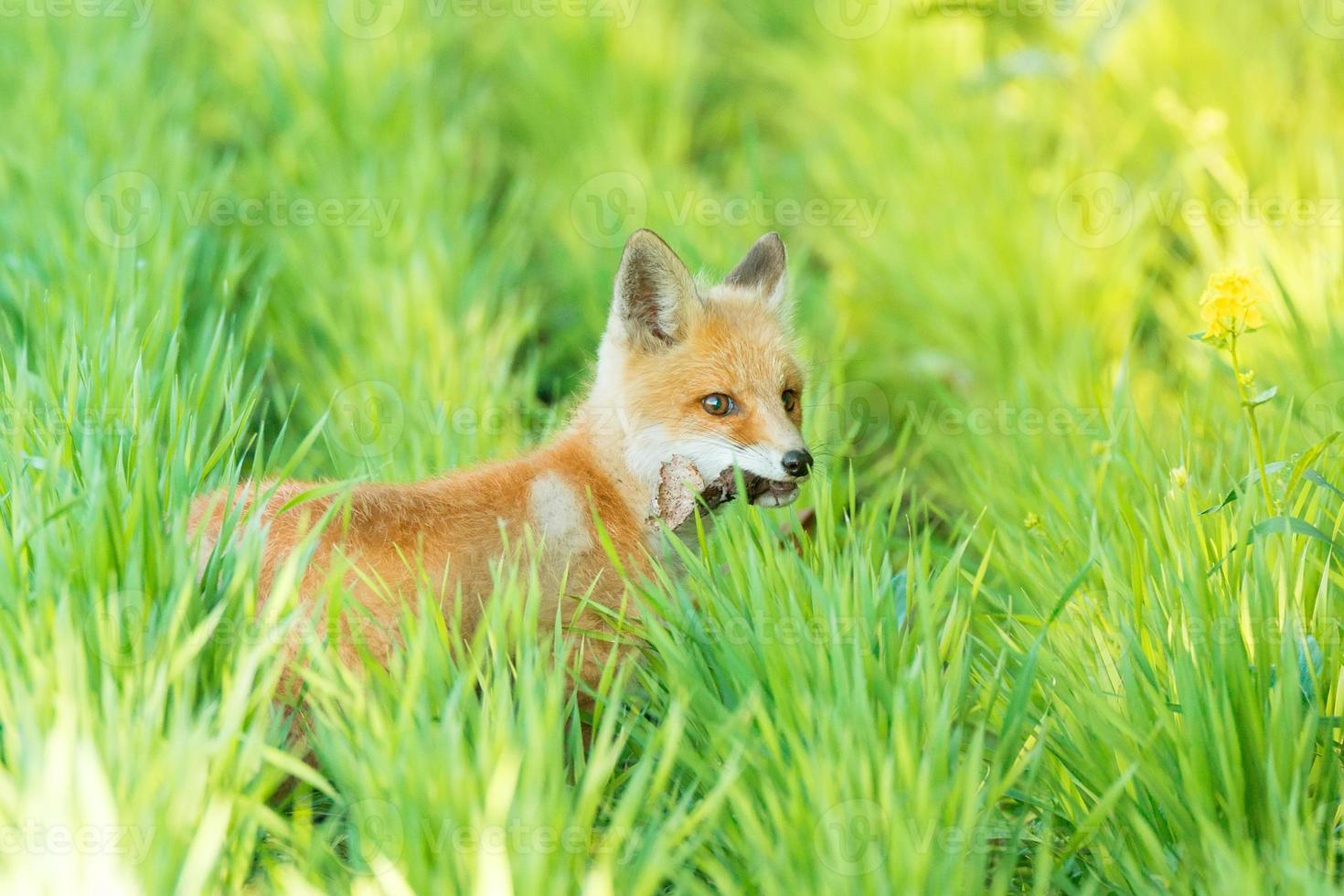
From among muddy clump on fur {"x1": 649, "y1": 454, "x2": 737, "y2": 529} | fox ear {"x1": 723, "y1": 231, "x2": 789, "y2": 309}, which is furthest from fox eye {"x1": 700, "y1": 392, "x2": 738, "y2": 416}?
fox ear {"x1": 723, "y1": 231, "x2": 789, "y2": 309}

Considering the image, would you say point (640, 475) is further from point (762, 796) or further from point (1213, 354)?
point (1213, 354)

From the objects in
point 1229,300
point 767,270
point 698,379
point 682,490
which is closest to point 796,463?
point 682,490

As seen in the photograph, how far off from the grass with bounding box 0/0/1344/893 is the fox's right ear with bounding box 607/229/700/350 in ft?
2.10

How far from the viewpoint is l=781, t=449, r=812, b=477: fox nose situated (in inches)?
135

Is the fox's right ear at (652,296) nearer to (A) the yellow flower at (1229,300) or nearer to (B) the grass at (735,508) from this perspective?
(B) the grass at (735,508)

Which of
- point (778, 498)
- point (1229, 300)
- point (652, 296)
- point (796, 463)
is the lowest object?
point (778, 498)

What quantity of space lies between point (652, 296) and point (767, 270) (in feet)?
1.78

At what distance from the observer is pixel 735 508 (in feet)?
11.2

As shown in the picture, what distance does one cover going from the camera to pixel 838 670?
2.63 meters

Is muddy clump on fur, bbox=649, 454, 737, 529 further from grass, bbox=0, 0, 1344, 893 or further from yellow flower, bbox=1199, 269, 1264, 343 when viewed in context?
yellow flower, bbox=1199, 269, 1264, 343

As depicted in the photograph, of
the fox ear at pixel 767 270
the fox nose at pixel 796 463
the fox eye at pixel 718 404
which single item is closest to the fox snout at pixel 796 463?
the fox nose at pixel 796 463

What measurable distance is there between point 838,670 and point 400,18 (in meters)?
6.33

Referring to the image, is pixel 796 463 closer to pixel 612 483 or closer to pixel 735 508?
pixel 735 508

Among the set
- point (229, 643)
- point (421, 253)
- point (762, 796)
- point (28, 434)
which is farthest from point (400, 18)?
point (762, 796)
